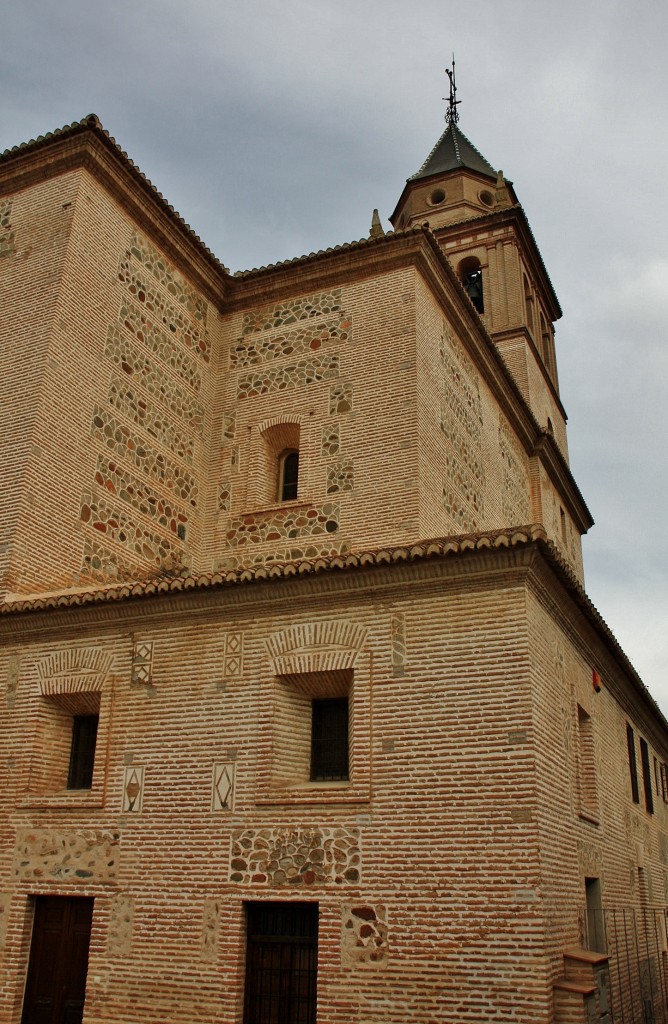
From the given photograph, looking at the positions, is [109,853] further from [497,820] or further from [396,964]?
[497,820]

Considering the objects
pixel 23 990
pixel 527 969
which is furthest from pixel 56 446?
pixel 527 969

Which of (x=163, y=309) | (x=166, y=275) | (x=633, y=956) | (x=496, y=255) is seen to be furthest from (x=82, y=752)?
(x=496, y=255)

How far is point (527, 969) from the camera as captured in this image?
6.97m

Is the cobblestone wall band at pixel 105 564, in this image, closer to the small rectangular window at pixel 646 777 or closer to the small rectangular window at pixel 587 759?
the small rectangular window at pixel 587 759

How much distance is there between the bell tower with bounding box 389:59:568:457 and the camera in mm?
22156

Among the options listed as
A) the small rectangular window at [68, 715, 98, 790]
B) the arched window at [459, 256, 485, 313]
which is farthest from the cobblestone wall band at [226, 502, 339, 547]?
the arched window at [459, 256, 485, 313]

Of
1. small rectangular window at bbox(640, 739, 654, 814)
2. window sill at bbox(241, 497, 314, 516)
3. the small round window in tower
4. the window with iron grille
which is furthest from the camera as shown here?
the small round window in tower

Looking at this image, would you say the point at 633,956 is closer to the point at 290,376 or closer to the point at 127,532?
the point at 127,532

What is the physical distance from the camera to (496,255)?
76.3 feet

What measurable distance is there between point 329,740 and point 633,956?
5.26m

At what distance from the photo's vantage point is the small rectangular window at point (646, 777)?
14.0 m

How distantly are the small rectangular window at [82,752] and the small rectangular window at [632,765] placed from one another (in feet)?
24.0

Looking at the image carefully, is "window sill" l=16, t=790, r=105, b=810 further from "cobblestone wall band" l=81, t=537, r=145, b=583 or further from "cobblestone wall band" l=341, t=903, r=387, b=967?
"cobblestone wall band" l=81, t=537, r=145, b=583

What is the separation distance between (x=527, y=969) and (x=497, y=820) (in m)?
1.09
